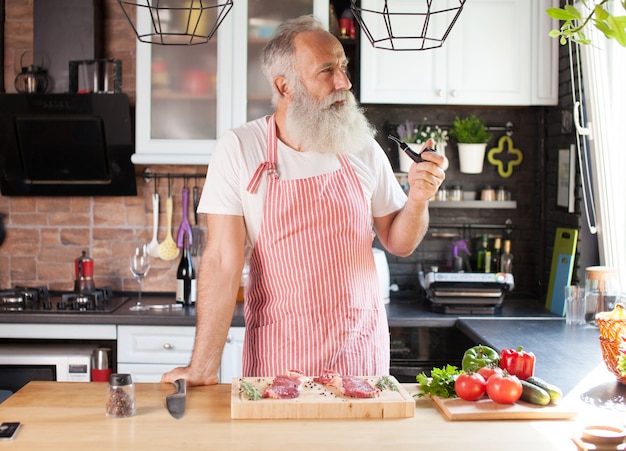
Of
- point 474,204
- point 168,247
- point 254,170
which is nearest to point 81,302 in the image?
point 168,247

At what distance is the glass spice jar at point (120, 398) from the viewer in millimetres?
1859

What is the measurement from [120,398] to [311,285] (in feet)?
2.38

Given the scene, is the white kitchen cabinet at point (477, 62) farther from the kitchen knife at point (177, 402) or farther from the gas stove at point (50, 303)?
the kitchen knife at point (177, 402)

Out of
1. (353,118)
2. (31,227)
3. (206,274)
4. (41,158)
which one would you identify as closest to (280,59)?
(353,118)

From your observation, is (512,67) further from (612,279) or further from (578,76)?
(612,279)

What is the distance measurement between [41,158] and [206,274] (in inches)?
80.5

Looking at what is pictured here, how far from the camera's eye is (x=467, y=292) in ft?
12.4

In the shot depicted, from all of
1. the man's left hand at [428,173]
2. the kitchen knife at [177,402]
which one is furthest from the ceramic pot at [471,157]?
the kitchen knife at [177,402]

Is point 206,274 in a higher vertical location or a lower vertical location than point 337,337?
higher

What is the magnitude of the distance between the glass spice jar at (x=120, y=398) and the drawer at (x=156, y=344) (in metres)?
1.77

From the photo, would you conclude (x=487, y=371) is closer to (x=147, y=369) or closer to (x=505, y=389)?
(x=505, y=389)

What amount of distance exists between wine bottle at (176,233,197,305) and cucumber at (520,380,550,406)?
7.39 ft

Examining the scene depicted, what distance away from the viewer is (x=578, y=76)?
12.0ft

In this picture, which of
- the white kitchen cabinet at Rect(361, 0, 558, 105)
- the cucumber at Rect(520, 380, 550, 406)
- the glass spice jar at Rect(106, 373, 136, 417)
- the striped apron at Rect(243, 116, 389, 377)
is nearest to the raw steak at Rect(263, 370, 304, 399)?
the glass spice jar at Rect(106, 373, 136, 417)
